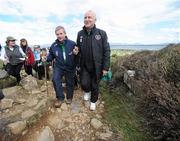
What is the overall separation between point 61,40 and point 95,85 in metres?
1.42

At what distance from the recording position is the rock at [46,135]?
18.4ft

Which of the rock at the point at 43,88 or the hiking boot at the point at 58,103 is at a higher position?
the rock at the point at 43,88

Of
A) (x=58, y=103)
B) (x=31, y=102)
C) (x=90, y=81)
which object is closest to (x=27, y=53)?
(x=31, y=102)

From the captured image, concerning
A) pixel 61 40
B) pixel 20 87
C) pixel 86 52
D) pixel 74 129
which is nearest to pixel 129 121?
pixel 74 129

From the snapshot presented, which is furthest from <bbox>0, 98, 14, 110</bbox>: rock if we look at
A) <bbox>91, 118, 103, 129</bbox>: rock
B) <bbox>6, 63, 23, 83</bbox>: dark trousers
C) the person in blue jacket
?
<bbox>91, 118, 103, 129</bbox>: rock

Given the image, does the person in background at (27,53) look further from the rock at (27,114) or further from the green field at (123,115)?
the rock at (27,114)

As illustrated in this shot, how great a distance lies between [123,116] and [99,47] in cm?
182

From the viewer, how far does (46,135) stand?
567cm

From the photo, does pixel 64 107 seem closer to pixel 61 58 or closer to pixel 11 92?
pixel 61 58

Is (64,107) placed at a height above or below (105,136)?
above

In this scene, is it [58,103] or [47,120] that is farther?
[58,103]

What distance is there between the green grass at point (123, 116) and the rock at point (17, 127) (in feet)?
6.63

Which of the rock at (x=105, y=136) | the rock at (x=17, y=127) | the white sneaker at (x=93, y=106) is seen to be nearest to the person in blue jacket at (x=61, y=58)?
the white sneaker at (x=93, y=106)

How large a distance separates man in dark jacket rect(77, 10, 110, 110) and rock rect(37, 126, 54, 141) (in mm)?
1585
